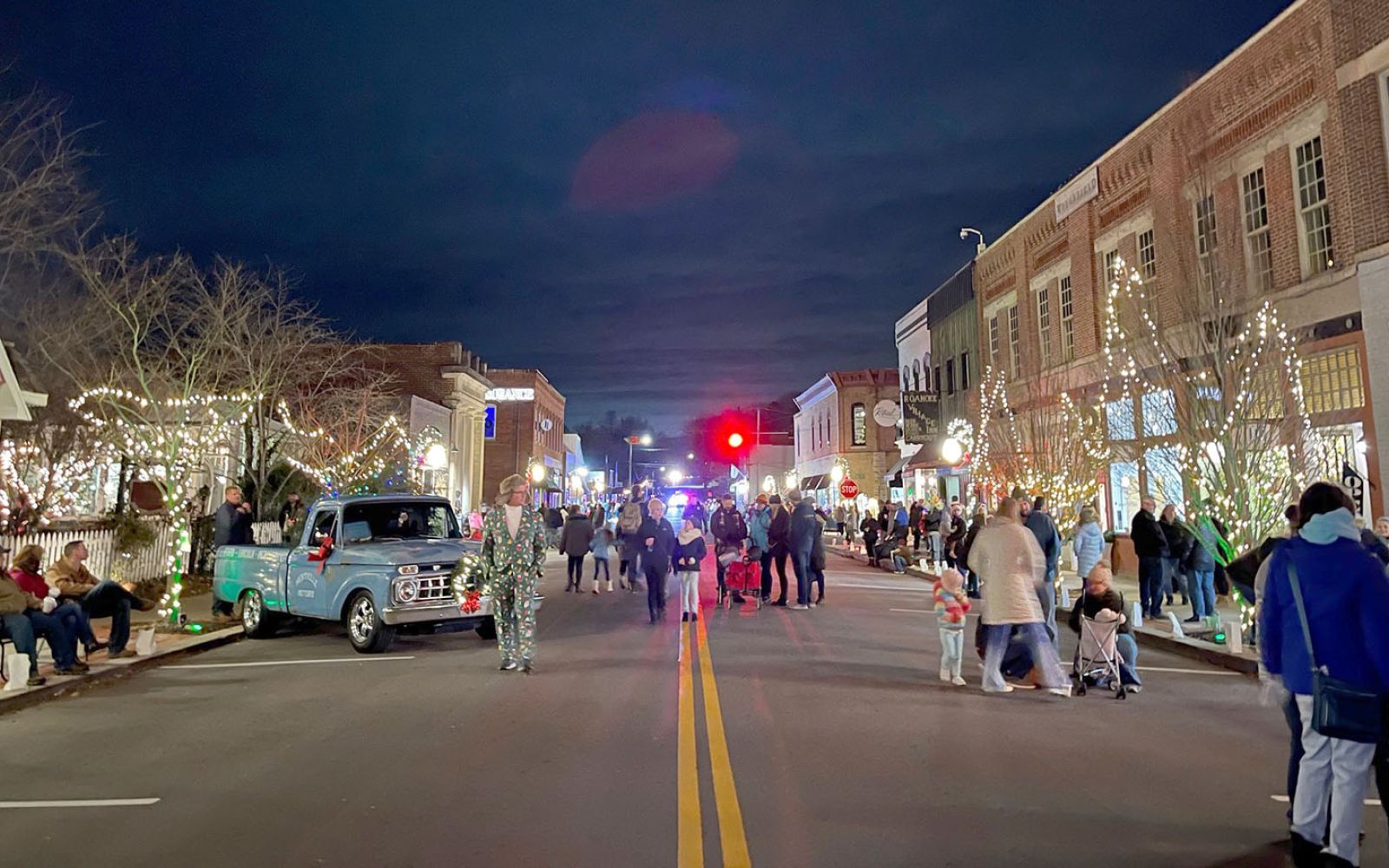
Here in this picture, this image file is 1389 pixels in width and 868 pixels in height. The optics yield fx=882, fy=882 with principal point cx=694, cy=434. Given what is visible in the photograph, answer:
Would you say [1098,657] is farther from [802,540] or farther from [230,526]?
[230,526]

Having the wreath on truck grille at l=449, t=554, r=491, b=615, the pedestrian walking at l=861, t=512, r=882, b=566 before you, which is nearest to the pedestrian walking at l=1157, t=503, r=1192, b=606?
the wreath on truck grille at l=449, t=554, r=491, b=615

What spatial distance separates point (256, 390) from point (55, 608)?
283 inches

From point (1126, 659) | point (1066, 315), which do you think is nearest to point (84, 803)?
point (1126, 659)

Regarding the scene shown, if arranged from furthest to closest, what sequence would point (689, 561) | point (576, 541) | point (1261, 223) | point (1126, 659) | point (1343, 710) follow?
point (576, 541) → point (1261, 223) → point (689, 561) → point (1126, 659) → point (1343, 710)

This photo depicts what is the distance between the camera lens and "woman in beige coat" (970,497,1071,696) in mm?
8508

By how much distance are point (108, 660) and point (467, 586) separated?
4324mm

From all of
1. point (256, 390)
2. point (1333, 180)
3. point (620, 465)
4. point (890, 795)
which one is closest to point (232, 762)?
point (890, 795)

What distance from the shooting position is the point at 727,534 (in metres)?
16.5

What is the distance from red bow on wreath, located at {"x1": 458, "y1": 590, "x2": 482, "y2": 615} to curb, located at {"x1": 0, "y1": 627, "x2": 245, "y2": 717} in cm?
383

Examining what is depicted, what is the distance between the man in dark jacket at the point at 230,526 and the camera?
13.9 meters

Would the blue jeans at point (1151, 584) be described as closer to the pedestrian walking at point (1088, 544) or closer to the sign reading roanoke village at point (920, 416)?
the pedestrian walking at point (1088, 544)

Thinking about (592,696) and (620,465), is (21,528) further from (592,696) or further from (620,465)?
(620,465)

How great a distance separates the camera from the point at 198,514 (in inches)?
858

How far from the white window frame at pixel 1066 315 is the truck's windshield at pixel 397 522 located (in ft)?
63.0
